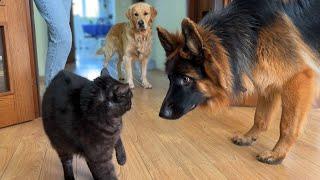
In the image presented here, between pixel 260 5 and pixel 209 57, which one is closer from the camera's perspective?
pixel 209 57

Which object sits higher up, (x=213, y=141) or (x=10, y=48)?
(x=10, y=48)

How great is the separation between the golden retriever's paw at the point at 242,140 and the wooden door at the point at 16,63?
1.56 metres

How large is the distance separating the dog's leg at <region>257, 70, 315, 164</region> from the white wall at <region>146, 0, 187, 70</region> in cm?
274

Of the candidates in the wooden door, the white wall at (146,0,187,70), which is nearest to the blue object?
the wooden door

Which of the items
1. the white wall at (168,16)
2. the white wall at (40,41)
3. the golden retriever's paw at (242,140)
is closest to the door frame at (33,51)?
the golden retriever's paw at (242,140)

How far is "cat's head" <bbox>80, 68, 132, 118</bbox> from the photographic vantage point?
45.3 inches

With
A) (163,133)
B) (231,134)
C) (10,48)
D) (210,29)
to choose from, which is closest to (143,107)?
(163,133)

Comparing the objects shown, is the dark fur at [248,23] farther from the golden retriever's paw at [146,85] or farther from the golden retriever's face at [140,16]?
the golden retriever's face at [140,16]

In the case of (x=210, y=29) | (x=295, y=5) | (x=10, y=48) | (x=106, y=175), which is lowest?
(x=106, y=175)

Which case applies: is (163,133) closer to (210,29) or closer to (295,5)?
(210,29)

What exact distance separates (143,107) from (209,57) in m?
1.57

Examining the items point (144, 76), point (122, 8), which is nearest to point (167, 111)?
point (144, 76)

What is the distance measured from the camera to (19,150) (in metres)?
1.83

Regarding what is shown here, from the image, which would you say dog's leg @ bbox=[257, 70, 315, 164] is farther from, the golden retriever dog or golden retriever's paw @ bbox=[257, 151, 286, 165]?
the golden retriever dog
